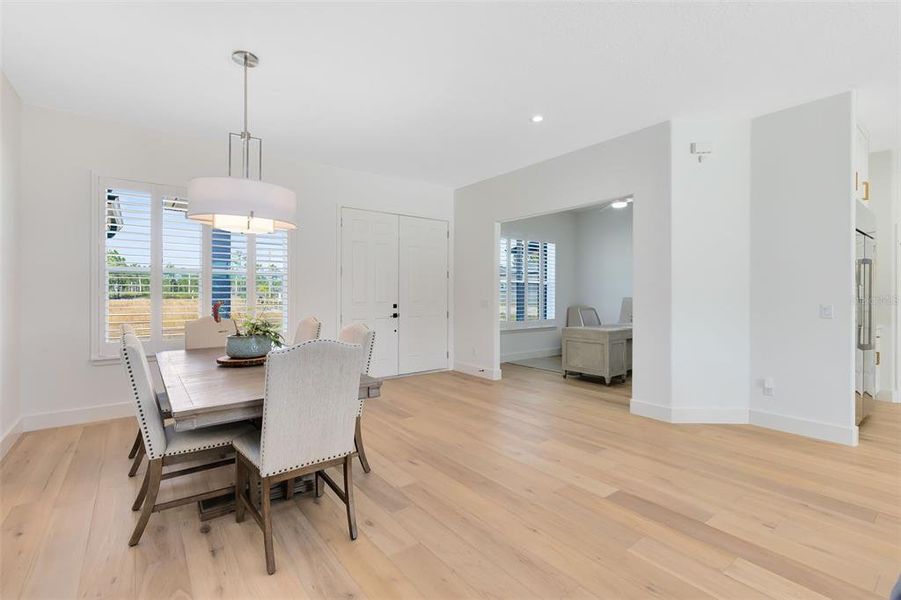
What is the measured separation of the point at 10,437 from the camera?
10.6 feet

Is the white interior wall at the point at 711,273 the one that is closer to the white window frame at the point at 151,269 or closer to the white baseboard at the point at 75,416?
the white window frame at the point at 151,269

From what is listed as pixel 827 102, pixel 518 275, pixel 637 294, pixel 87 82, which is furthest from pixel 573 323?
pixel 87 82

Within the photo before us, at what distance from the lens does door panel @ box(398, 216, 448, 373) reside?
19.6 ft

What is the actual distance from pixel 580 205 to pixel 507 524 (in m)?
3.55

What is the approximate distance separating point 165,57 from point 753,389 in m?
5.46

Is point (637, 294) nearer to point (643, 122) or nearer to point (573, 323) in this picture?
point (643, 122)

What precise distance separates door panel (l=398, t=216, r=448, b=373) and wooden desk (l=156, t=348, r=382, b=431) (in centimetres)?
322

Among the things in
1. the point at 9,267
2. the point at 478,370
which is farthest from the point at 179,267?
the point at 478,370

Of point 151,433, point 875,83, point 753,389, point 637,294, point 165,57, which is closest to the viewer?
point 151,433

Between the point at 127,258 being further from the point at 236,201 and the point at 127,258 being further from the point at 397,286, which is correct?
the point at 397,286

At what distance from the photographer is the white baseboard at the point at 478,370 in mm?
5895

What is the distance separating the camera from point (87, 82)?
10.5 ft

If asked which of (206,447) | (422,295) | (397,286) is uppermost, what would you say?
(397,286)

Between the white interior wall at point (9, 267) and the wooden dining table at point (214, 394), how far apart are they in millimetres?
1288
